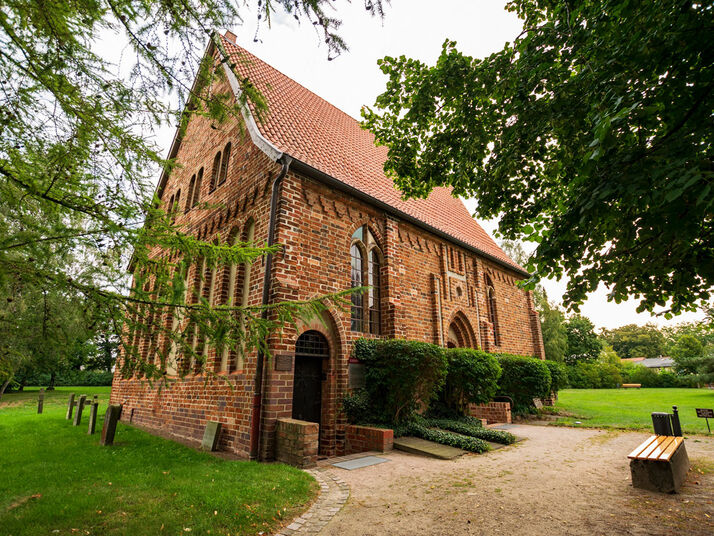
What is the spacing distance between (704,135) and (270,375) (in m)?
6.71

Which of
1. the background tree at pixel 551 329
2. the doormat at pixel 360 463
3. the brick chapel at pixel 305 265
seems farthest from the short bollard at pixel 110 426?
the background tree at pixel 551 329

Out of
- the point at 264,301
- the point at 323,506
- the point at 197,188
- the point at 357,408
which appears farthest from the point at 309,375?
the point at 197,188

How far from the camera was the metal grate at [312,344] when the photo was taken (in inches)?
315

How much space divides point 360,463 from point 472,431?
3594mm

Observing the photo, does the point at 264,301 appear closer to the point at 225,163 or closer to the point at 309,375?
the point at 309,375

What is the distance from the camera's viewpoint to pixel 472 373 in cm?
944

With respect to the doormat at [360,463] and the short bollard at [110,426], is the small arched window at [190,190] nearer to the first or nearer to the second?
the short bollard at [110,426]

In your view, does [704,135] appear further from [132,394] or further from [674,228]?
[132,394]

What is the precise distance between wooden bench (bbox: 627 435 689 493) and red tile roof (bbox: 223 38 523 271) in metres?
6.27

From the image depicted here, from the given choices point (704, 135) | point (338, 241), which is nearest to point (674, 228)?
point (704, 135)

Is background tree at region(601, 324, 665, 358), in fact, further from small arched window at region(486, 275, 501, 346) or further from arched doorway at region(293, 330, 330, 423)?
arched doorway at region(293, 330, 330, 423)

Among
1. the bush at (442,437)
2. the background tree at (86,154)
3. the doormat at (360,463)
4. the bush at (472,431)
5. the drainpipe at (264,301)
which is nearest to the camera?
the background tree at (86,154)

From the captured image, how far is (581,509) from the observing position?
13.9ft

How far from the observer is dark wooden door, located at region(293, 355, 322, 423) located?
795 centimetres
